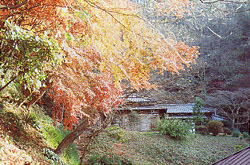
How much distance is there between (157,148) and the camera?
32.7 feet

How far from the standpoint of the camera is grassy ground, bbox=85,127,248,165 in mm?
8766

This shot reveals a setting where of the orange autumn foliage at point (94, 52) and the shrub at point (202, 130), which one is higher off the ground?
the orange autumn foliage at point (94, 52)

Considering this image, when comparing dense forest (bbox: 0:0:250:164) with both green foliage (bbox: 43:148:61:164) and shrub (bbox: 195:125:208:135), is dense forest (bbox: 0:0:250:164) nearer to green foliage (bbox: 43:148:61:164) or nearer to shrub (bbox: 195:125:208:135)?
green foliage (bbox: 43:148:61:164)

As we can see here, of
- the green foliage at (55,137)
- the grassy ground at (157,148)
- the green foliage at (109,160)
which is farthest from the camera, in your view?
the grassy ground at (157,148)

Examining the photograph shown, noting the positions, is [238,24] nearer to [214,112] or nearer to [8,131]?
[214,112]

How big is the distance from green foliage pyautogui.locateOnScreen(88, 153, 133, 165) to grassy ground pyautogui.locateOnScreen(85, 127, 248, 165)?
0.12 meters

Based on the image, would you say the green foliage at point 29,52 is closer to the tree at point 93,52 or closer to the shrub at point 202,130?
the tree at point 93,52

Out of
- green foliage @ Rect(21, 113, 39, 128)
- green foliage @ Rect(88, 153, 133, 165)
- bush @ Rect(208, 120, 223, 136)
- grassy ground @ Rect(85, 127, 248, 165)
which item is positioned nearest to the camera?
green foliage @ Rect(21, 113, 39, 128)

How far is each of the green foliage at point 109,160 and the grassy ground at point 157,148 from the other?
0.38 ft

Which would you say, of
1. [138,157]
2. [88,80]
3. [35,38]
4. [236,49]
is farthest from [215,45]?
[35,38]

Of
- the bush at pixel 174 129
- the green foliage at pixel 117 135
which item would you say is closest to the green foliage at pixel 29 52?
the green foliage at pixel 117 135

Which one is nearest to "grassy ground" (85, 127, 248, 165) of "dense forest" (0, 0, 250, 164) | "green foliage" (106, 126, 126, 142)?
"green foliage" (106, 126, 126, 142)

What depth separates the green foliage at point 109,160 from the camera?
7251 mm

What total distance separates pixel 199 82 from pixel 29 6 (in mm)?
12406
